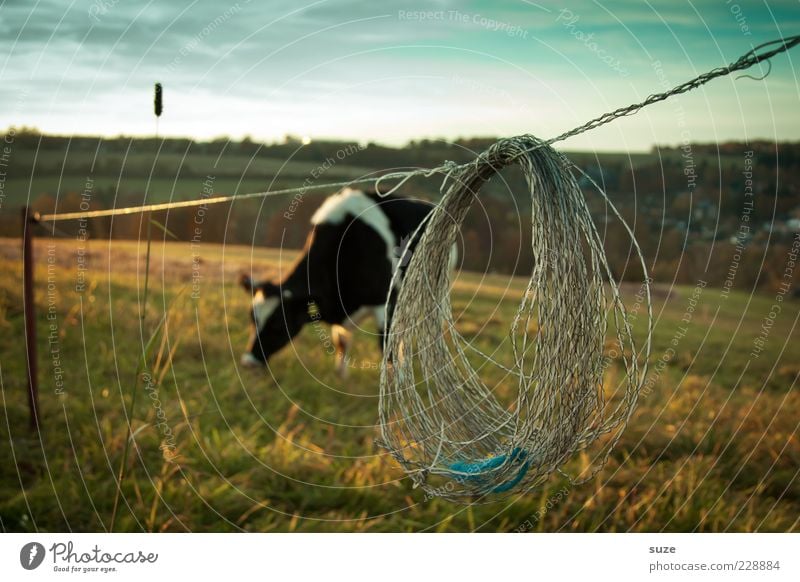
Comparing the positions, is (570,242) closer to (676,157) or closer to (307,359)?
(307,359)

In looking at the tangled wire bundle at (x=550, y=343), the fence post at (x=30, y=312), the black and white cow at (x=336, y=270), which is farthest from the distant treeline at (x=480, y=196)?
the tangled wire bundle at (x=550, y=343)

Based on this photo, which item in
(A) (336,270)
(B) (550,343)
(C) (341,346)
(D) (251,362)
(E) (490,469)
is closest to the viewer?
(B) (550,343)

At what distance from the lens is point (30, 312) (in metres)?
3.37

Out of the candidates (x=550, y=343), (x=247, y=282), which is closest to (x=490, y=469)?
(x=550, y=343)

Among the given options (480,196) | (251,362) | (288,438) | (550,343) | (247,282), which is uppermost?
(480,196)

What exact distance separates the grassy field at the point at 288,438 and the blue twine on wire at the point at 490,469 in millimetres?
973

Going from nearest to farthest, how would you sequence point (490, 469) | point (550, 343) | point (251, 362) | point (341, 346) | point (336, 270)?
1. point (550, 343)
2. point (490, 469)
3. point (251, 362)
4. point (336, 270)
5. point (341, 346)

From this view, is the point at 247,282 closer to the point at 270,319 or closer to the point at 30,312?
the point at 270,319

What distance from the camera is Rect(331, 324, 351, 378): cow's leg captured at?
4.91m

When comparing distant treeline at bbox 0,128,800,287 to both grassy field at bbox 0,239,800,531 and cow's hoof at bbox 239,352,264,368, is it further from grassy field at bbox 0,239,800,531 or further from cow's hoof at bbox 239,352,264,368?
cow's hoof at bbox 239,352,264,368

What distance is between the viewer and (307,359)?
5027mm

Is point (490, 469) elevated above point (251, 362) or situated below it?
above

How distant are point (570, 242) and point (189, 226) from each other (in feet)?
16.7

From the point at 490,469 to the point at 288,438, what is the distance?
1863 mm
